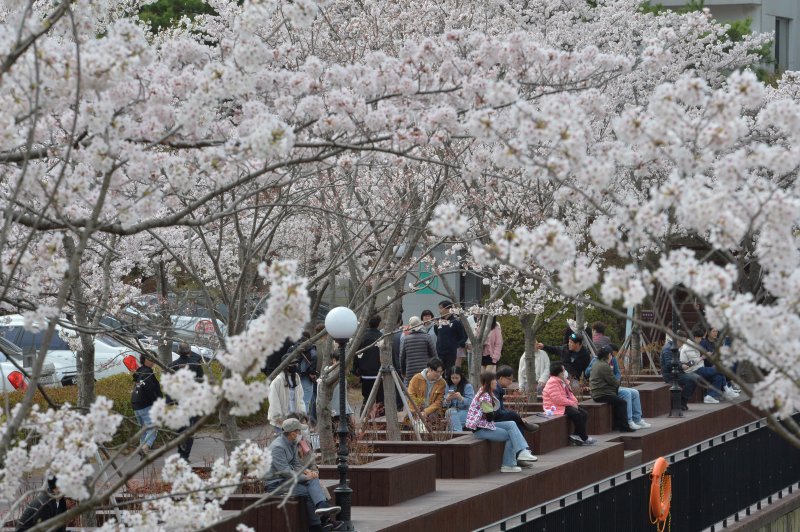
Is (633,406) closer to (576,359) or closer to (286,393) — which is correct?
(576,359)

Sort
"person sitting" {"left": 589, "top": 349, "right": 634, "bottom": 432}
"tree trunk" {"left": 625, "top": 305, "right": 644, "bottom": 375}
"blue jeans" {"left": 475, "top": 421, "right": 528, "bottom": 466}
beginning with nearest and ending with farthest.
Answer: "blue jeans" {"left": 475, "top": 421, "right": 528, "bottom": 466}
"person sitting" {"left": 589, "top": 349, "right": 634, "bottom": 432}
"tree trunk" {"left": 625, "top": 305, "right": 644, "bottom": 375}

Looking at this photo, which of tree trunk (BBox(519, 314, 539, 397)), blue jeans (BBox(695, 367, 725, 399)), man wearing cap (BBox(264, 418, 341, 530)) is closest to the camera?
man wearing cap (BBox(264, 418, 341, 530))

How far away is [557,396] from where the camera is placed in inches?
691

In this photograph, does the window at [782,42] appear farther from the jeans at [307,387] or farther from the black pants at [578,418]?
the jeans at [307,387]

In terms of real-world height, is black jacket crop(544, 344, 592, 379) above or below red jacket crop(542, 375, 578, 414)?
above

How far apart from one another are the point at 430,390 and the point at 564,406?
198cm

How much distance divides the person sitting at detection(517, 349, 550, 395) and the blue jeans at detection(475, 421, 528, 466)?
5.54m

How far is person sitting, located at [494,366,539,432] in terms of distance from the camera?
15.6m

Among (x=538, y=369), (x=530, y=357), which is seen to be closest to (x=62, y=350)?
(x=538, y=369)

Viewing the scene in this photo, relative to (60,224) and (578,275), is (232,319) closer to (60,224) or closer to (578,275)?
(60,224)

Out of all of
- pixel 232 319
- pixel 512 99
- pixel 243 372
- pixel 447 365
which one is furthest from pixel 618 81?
pixel 243 372

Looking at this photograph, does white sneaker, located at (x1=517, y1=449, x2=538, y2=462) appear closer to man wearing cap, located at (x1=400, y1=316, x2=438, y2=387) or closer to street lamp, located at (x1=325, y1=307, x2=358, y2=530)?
man wearing cap, located at (x1=400, y1=316, x2=438, y2=387)

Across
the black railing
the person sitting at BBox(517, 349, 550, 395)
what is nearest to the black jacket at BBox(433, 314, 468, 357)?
the person sitting at BBox(517, 349, 550, 395)

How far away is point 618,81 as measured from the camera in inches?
800
